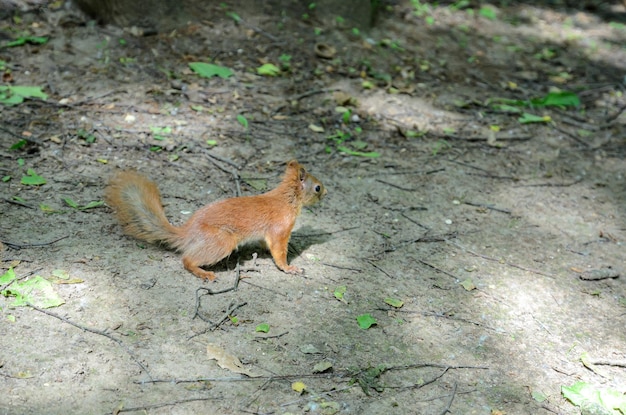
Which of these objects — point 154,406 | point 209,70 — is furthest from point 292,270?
point 209,70

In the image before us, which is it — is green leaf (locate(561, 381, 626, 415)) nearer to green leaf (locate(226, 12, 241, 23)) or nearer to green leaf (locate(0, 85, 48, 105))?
green leaf (locate(0, 85, 48, 105))

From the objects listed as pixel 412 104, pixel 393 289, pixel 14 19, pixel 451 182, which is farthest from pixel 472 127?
pixel 14 19

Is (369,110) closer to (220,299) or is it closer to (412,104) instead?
(412,104)

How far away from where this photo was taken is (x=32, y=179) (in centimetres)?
391

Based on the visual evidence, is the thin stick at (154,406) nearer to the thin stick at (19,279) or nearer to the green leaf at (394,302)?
the thin stick at (19,279)

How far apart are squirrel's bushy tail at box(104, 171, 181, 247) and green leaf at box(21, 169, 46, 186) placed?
76 cm

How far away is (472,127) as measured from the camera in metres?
5.44

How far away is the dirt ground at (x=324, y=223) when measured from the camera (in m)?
2.75

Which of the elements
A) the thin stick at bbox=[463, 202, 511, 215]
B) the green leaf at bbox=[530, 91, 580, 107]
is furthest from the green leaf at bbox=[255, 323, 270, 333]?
the green leaf at bbox=[530, 91, 580, 107]

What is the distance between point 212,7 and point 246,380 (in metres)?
4.31

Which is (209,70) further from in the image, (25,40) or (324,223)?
(324,223)

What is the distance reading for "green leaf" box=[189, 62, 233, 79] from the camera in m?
5.36

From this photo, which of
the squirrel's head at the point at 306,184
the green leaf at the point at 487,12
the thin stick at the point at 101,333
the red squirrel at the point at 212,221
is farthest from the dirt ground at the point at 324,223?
the green leaf at the point at 487,12

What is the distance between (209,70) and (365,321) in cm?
301
